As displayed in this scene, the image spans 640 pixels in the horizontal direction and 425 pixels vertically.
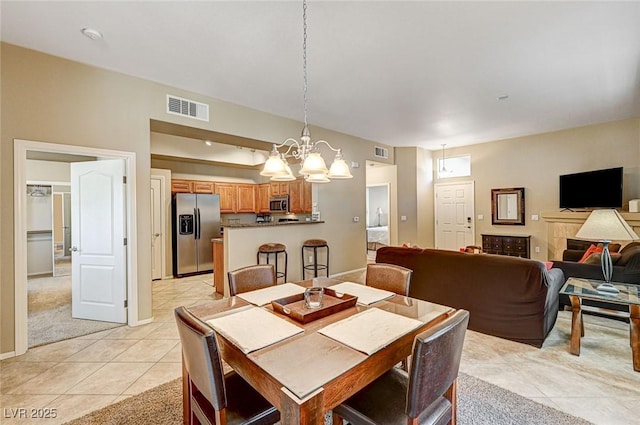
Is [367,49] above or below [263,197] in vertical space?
above

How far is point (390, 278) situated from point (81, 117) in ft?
11.5

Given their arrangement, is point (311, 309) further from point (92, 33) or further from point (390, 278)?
point (92, 33)

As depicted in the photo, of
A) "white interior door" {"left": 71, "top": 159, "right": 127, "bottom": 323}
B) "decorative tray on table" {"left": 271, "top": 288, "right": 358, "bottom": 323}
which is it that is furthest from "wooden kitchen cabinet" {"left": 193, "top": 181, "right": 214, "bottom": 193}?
"decorative tray on table" {"left": 271, "top": 288, "right": 358, "bottom": 323}

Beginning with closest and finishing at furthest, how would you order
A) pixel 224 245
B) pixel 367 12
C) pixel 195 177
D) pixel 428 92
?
pixel 367 12 < pixel 428 92 < pixel 224 245 < pixel 195 177

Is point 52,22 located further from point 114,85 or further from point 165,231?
point 165,231

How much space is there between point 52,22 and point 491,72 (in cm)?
430

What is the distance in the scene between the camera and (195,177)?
6660 mm

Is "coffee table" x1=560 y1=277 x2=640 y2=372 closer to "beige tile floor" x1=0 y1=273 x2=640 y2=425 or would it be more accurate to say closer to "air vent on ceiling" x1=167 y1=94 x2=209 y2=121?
"beige tile floor" x1=0 y1=273 x2=640 y2=425

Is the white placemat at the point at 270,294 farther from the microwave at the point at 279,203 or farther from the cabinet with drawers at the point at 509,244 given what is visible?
the cabinet with drawers at the point at 509,244

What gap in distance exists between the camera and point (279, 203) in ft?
21.6

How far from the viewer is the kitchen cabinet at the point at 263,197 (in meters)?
7.25

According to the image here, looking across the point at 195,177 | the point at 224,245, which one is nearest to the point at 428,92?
the point at 224,245

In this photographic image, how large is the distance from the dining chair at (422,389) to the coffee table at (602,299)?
194cm

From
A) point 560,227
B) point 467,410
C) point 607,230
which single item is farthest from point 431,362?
point 560,227
